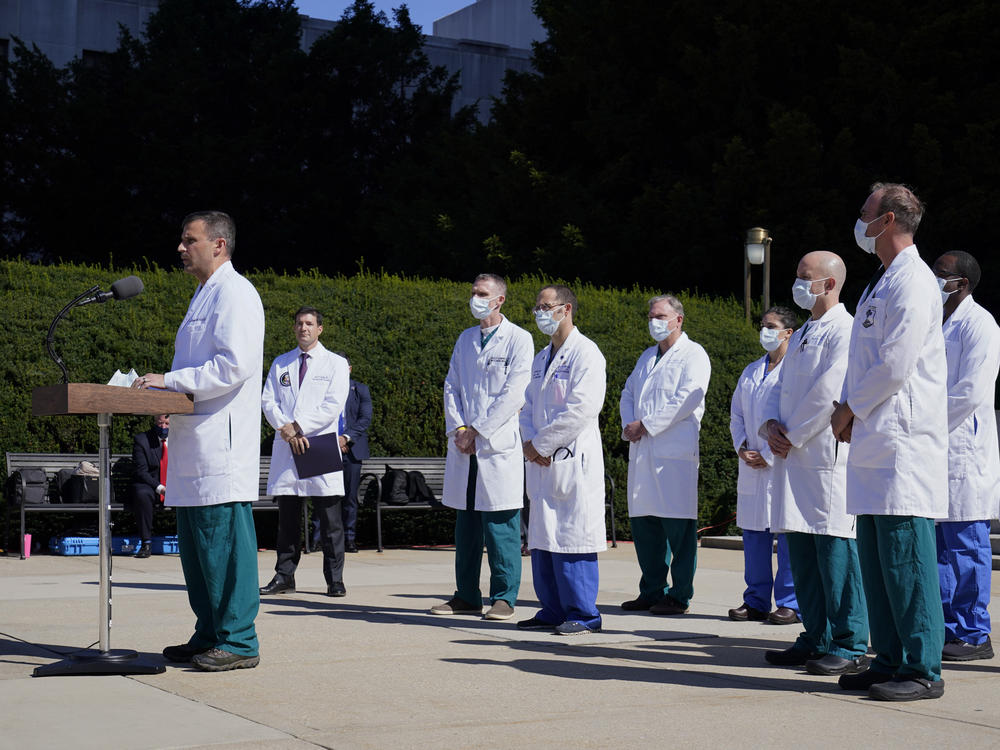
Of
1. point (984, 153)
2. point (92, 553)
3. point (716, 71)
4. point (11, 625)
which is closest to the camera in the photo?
point (11, 625)

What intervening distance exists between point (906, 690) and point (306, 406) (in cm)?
549

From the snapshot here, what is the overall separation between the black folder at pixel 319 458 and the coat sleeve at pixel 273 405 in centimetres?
28

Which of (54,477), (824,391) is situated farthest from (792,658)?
(54,477)

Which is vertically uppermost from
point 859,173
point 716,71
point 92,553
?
point 716,71

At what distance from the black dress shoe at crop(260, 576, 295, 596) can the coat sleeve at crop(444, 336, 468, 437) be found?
1811mm

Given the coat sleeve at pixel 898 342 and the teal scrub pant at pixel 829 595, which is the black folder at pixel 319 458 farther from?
the coat sleeve at pixel 898 342

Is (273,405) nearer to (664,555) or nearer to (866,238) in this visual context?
(664,555)

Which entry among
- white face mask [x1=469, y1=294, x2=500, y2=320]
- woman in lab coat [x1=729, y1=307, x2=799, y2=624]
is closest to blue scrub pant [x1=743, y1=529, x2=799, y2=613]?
woman in lab coat [x1=729, y1=307, x2=799, y2=624]

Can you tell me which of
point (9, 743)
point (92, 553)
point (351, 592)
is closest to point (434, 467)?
point (92, 553)

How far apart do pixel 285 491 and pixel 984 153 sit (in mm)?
17635

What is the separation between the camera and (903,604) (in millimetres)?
5508

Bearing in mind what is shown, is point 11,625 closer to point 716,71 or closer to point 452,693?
point 452,693

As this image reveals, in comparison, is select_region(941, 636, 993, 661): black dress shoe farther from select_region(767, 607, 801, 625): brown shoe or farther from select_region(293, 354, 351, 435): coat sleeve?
select_region(293, 354, 351, 435): coat sleeve

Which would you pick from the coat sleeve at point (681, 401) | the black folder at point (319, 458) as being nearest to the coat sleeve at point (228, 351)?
the black folder at point (319, 458)
